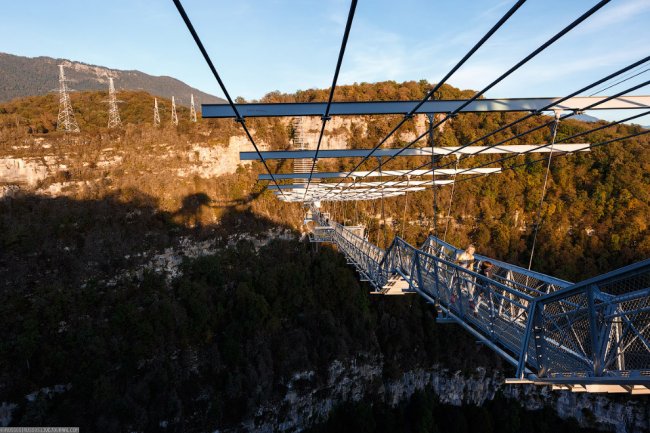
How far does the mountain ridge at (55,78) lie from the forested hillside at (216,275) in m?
23.5

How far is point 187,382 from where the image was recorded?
57.3ft

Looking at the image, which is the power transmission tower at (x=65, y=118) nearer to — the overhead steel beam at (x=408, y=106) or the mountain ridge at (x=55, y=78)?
the mountain ridge at (x=55, y=78)

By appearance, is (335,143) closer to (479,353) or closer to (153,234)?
(153,234)

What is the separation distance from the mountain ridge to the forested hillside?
23.5m

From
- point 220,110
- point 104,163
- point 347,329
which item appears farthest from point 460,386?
point 104,163

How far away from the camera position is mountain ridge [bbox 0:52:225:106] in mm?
44969

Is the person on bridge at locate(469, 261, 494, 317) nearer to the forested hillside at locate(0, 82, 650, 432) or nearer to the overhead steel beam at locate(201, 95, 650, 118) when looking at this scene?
the overhead steel beam at locate(201, 95, 650, 118)

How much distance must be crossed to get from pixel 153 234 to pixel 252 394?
11.8m

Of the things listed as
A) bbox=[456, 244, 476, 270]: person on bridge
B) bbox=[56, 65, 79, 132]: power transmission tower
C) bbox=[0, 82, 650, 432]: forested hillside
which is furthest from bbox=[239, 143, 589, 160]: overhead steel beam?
bbox=[56, 65, 79, 132]: power transmission tower

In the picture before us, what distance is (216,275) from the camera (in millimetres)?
20922

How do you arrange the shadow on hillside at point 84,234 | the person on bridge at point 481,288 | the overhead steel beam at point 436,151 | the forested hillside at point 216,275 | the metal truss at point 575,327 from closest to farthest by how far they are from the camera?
the metal truss at point 575,327 < the person on bridge at point 481,288 < the overhead steel beam at point 436,151 < the forested hillside at point 216,275 < the shadow on hillside at point 84,234

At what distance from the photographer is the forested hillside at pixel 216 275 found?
1650 centimetres

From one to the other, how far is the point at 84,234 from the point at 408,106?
71.9 feet

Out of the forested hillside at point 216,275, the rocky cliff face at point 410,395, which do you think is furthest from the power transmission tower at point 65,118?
the rocky cliff face at point 410,395
